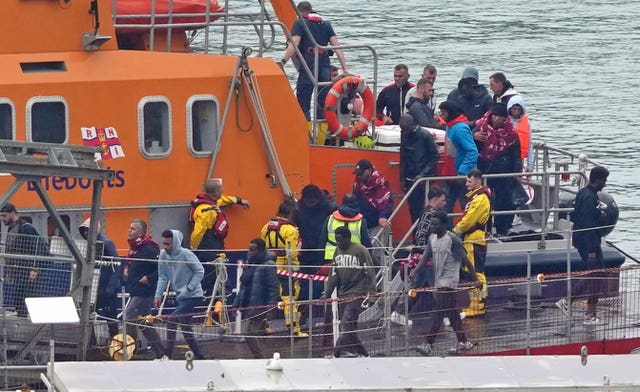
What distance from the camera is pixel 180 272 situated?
14031 mm

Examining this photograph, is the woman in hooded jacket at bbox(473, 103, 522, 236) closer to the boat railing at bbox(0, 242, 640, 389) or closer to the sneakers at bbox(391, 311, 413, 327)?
the boat railing at bbox(0, 242, 640, 389)

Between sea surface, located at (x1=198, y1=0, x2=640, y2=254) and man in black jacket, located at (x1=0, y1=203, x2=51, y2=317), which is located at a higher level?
man in black jacket, located at (x1=0, y1=203, x2=51, y2=317)

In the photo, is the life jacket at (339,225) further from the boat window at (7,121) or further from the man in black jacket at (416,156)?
the boat window at (7,121)

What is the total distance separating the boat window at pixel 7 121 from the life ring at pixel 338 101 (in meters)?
3.38

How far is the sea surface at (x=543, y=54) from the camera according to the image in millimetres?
33719

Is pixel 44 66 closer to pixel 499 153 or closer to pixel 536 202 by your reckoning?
pixel 499 153

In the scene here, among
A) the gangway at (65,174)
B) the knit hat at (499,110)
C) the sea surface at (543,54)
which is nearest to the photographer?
the gangway at (65,174)

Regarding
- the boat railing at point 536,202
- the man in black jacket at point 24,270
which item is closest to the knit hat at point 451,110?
the boat railing at point 536,202

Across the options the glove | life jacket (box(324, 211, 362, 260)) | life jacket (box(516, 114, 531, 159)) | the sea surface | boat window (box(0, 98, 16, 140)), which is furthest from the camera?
the sea surface

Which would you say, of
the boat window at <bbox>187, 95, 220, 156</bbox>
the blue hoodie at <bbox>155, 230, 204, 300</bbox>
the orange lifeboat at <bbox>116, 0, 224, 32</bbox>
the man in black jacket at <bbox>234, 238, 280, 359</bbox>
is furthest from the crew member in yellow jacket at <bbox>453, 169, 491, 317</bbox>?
the orange lifeboat at <bbox>116, 0, 224, 32</bbox>

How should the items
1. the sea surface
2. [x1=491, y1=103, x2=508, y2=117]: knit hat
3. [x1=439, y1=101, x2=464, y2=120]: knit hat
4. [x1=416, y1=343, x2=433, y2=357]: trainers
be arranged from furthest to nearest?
1. the sea surface
2. [x1=491, y1=103, x2=508, y2=117]: knit hat
3. [x1=439, y1=101, x2=464, y2=120]: knit hat
4. [x1=416, y1=343, x2=433, y2=357]: trainers

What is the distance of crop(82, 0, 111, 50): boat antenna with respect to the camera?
14.8 meters

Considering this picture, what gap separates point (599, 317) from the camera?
1525 centimetres

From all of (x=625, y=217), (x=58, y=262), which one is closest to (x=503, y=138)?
(x=58, y=262)
